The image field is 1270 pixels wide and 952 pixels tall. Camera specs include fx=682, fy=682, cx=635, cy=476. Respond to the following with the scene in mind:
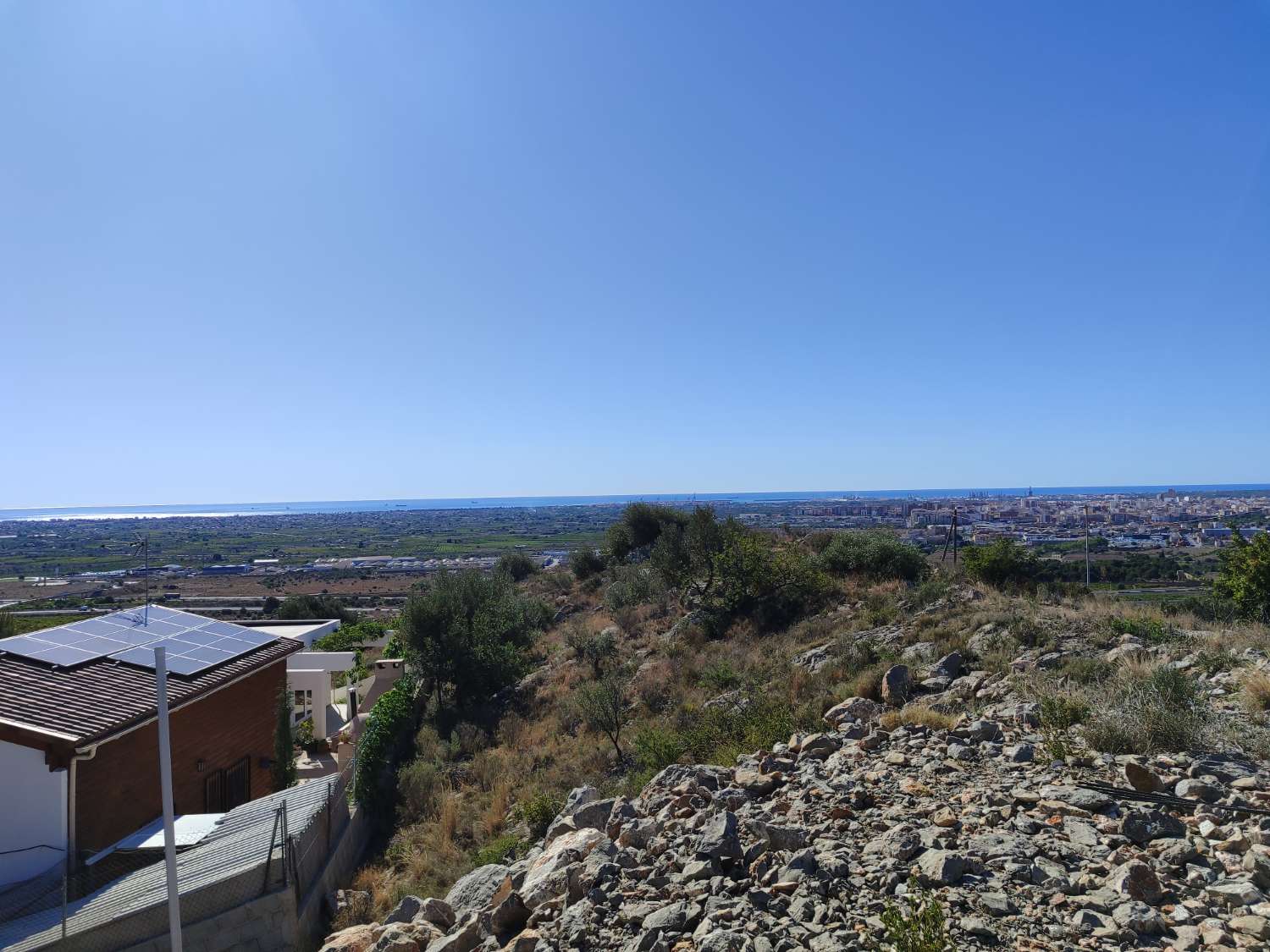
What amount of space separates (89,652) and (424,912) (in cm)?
857

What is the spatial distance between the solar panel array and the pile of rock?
7295mm

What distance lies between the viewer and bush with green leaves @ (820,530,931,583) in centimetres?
2089

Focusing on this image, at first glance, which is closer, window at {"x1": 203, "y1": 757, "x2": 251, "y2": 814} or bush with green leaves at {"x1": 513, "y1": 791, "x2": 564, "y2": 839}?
bush with green leaves at {"x1": 513, "y1": 791, "x2": 564, "y2": 839}

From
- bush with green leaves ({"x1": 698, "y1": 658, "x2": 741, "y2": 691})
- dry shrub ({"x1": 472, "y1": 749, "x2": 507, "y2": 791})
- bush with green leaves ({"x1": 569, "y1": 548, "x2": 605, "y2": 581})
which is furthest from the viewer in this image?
bush with green leaves ({"x1": 569, "y1": 548, "x2": 605, "y2": 581})

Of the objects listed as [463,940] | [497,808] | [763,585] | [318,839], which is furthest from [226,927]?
[763,585]

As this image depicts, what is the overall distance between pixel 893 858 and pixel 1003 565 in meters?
14.8

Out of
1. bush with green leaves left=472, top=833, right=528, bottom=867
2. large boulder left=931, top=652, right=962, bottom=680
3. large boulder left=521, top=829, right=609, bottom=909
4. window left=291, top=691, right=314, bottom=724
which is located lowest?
window left=291, top=691, right=314, bottom=724

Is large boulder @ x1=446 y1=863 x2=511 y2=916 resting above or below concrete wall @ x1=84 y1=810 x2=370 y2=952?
above

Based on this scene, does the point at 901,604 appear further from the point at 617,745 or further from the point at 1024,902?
the point at 1024,902

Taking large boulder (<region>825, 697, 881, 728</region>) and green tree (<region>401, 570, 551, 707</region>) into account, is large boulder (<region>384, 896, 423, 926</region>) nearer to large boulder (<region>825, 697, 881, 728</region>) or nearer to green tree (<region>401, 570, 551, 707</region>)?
large boulder (<region>825, 697, 881, 728</region>)

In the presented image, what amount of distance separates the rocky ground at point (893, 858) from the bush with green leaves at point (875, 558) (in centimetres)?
1273

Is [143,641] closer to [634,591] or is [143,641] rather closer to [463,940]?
[463,940]

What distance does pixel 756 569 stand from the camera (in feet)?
70.3

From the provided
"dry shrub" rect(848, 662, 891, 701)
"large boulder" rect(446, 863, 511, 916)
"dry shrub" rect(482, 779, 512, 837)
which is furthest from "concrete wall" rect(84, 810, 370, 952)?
"dry shrub" rect(848, 662, 891, 701)
